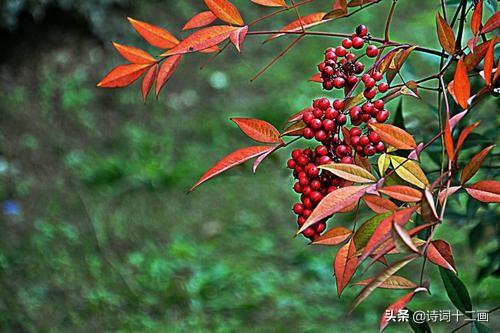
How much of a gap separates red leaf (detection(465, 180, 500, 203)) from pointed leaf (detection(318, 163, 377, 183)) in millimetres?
86

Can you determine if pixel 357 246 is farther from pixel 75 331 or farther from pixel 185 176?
pixel 185 176

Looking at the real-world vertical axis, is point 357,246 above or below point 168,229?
below

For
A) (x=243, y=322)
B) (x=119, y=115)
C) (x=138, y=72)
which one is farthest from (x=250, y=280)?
(x=138, y=72)

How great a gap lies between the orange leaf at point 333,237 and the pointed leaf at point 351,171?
0.07 meters

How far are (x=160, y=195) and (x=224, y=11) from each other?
6.48 feet

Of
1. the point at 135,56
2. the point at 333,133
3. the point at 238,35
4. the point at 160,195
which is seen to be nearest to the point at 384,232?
the point at 333,133

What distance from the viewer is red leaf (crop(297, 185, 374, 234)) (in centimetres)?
59

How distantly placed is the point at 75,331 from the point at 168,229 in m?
0.51

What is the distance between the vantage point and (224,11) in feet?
2.49

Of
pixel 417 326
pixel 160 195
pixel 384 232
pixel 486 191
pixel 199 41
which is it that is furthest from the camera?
pixel 160 195

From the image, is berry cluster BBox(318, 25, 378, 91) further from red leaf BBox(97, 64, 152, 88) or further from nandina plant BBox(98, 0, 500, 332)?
red leaf BBox(97, 64, 152, 88)

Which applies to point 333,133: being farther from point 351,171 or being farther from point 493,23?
point 493,23

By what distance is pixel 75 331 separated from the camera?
2.17 metres

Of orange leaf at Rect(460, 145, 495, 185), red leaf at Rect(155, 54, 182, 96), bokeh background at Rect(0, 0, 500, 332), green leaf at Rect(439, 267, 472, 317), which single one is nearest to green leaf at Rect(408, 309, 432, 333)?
green leaf at Rect(439, 267, 472, 317)
